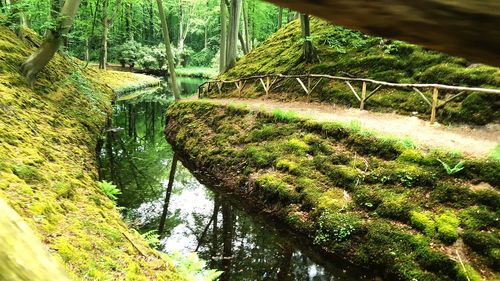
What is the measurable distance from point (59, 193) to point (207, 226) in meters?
4.50

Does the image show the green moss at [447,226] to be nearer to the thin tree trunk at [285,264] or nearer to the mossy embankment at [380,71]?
the thin tree trunk at [285,264]

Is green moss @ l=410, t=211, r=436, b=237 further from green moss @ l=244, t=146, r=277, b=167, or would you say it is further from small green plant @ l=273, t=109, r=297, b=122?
small green plant @ l=273, t=109, r=297, b=122

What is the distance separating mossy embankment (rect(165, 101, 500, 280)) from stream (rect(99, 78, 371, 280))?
0.52m

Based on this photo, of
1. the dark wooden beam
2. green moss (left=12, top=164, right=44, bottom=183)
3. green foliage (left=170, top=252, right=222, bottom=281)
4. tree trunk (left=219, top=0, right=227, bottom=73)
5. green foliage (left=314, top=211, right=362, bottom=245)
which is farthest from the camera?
tree trunk (left=219, top=0, right=227, bottom=73)

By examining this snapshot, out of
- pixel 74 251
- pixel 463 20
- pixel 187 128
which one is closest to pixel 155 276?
pixel 74 251

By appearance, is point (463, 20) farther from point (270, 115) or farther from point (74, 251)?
point (270, 115)

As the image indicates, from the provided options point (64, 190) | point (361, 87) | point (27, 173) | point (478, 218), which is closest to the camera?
point (27, 173)

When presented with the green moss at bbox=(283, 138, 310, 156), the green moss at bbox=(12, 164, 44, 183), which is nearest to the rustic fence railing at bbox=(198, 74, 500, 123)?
the green moss at bbox=(283, 138, 310, 156)

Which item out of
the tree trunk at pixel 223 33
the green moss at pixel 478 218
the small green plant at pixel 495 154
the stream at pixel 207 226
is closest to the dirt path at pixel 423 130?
the small green plant at pixel 495 154

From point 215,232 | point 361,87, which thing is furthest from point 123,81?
point 215,232

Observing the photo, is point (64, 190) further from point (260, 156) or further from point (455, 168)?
point (455, 168)

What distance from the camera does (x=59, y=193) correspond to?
5.96m

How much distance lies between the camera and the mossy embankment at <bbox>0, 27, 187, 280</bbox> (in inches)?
175

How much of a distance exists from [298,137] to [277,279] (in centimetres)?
515
